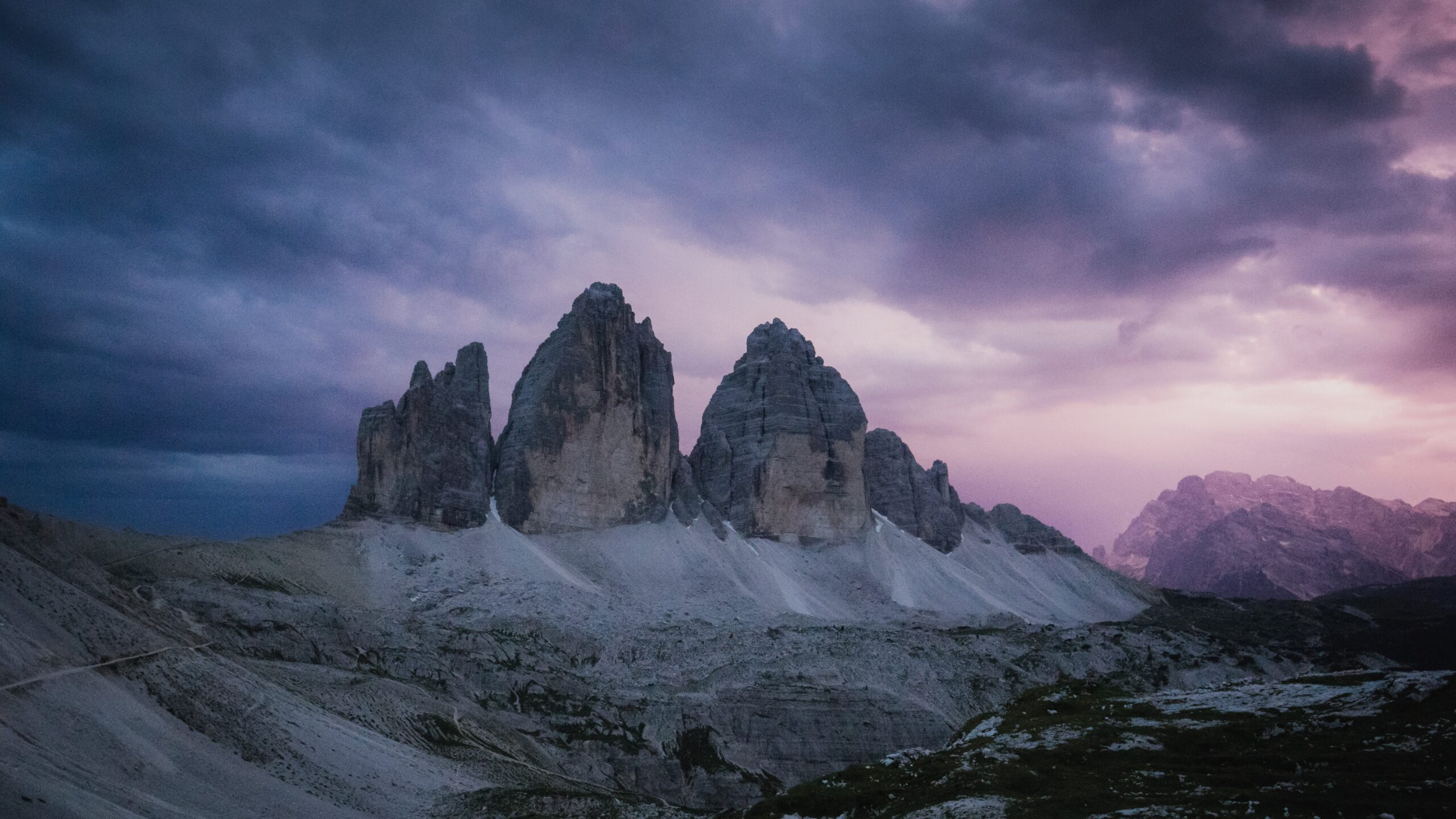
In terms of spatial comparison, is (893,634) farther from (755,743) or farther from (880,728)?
(755,743)

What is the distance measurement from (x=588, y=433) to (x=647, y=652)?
54.7m

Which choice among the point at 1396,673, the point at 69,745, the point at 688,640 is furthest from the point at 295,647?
the point at 1396,673

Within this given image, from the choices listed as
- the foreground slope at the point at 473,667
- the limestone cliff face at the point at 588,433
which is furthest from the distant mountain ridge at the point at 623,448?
the foreground slope at the point at 473,667

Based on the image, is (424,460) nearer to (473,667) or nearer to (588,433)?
(588,433)

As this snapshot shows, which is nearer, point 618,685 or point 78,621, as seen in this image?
point 78,621

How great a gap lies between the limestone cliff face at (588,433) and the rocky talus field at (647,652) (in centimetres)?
52

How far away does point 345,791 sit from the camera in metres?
50.9

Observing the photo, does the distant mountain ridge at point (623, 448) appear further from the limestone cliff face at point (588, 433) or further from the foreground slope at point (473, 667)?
the foreground slope at point (473, 667)

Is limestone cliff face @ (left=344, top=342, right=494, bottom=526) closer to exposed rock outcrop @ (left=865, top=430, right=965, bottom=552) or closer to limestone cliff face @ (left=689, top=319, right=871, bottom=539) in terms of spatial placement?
limestone cliff face @ (left=689, top=319, right=871, bottom=539)

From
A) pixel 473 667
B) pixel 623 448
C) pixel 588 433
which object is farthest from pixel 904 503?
pixel 473 667

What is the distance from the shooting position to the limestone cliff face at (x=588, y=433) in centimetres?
14075

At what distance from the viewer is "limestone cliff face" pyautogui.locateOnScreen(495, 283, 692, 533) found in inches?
5541

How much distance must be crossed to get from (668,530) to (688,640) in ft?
157

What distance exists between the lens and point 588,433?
479 feet
